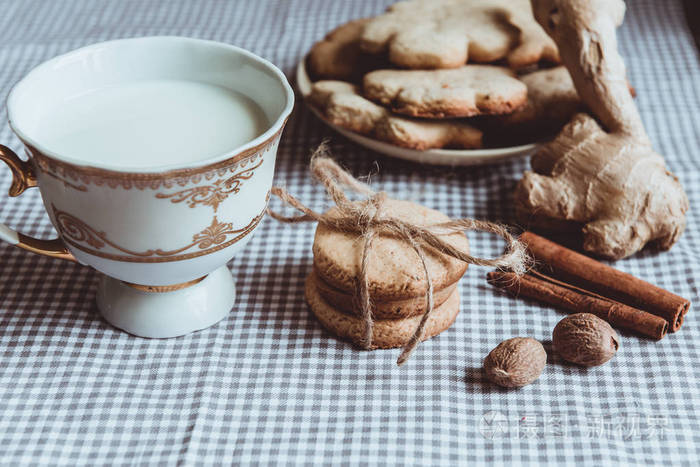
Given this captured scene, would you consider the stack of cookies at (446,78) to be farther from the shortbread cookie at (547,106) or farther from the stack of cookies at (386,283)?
the stack of cookies at (386,283)

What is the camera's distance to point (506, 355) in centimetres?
77

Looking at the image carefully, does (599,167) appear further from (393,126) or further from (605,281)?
(393,126)

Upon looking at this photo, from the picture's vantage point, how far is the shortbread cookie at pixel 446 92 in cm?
101

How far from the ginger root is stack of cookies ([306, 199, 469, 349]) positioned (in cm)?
22

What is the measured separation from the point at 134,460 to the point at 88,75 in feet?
Result: 1.47

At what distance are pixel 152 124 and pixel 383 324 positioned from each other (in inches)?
13.8

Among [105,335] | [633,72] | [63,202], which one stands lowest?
[633,72]

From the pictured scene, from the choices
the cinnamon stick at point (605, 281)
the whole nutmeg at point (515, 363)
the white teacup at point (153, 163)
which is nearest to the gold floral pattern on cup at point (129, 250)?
the white teacup at point (153, 163)

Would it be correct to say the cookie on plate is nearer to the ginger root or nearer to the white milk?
the ginger root

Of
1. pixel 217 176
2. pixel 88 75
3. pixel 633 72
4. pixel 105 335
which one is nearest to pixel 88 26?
pixel 88 75

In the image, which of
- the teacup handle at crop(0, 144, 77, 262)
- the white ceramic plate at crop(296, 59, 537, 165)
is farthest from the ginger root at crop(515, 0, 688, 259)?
the teacup handle at crop(0, 144, 77, 262)

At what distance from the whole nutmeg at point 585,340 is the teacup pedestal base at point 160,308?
0.42 m

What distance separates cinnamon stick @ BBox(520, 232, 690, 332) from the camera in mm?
863

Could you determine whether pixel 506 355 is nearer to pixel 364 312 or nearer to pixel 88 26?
pixel 364 312
